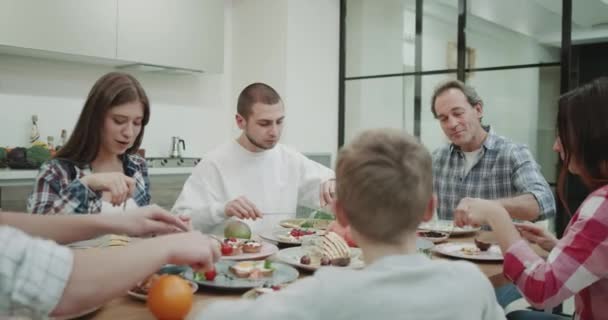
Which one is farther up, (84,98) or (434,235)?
(84,98)

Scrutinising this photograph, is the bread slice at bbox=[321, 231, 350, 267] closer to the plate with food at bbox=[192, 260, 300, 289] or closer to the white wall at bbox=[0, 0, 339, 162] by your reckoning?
the plate with food at bbox=[192, 260, 300, 289]

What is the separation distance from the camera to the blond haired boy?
0.81 meters

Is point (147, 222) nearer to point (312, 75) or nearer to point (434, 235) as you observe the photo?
point (434, 235)

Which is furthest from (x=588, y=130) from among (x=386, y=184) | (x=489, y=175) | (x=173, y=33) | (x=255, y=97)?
(x=173, y=33)

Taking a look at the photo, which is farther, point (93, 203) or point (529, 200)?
point (529, 200)

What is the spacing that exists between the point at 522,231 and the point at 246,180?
4.68 ft

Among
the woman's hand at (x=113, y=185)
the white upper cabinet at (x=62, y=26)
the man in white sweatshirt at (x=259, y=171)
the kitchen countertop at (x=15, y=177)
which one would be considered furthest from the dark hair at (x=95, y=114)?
the white upper cabinet at (x=62, y=26)

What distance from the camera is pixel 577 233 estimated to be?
48.6 inches

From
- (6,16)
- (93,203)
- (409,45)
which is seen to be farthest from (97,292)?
(409,45)

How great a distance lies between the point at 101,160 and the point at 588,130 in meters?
1.74

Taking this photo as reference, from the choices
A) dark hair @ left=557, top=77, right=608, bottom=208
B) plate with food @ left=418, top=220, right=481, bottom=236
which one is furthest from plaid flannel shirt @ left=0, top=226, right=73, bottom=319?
plate with food @ left=418, top=220, right=481, bottom=236

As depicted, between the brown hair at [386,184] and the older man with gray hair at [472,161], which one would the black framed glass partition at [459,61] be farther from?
the brown hair at [386,184]

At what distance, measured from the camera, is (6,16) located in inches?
127

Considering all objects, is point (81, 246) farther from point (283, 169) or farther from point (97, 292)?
point (283, 169)
